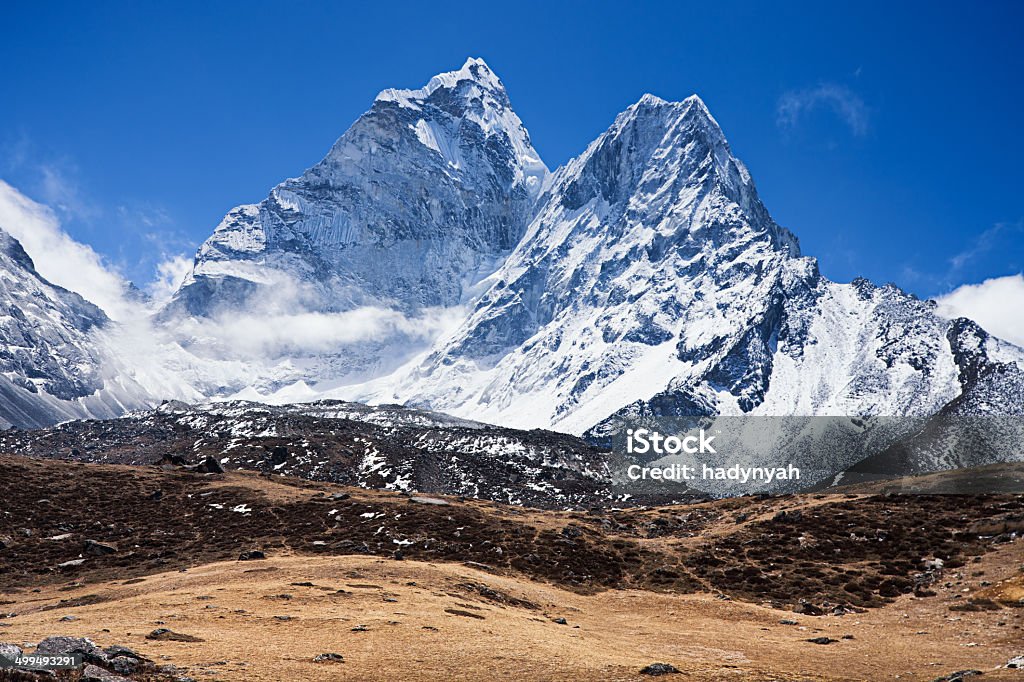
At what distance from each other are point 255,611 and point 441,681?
16393 millimetres

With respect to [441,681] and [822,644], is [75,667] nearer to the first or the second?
[441,681]

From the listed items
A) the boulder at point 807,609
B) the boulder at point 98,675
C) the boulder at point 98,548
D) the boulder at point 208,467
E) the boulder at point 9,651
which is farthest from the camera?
the boulder at point 208,467

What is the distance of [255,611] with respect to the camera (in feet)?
133

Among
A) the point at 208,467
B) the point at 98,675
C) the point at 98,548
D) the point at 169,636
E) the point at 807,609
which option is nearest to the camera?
the point at 98,675

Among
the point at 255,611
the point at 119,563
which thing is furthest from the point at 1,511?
the point at 255,611

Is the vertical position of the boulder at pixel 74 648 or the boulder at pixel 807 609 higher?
the boulder at pixel 74 648

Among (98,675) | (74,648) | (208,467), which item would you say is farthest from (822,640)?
(208,467)

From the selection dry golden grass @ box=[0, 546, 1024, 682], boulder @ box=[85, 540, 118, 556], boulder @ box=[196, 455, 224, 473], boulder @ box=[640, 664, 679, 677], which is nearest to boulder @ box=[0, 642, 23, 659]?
dry golden grass @ box=[0, 546, 1024, 682]

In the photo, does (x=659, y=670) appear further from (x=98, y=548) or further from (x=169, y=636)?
(x=98, y=548)

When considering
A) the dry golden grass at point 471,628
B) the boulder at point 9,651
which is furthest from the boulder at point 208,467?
the boulder at point 9,651

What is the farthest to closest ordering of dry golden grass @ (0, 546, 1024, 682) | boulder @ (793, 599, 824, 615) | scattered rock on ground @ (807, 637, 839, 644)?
boulder @ (793, 599, 824, 615) < scattered rock on ground @ (807, 637, 839, 644) < dry golden grass @ (0, 546, 1024, 682)

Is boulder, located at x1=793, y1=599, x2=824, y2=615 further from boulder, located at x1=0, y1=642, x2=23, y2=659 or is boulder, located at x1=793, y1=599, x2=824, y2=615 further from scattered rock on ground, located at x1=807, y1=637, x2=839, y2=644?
boulder, located at x1=0, y1=642, x2=23, y2=659

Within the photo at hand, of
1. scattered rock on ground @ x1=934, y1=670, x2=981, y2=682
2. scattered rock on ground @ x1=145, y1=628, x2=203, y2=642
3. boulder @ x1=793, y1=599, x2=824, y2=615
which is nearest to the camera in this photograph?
scattered rock on ground @ x1=934, y1=670, x2=981, y2=682

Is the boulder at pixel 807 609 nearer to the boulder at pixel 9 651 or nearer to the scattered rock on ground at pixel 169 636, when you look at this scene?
the scattered rock on ground at pixel 169 636
